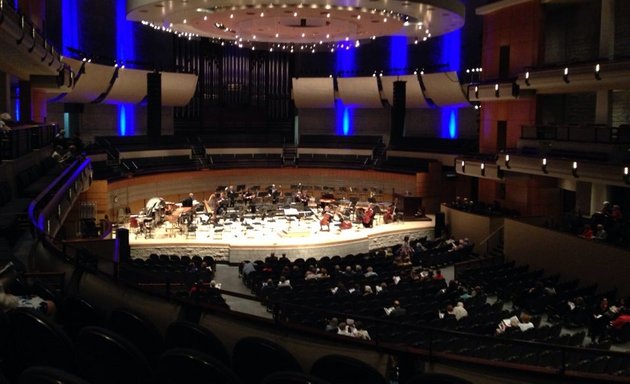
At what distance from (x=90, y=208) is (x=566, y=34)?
65.5 ft

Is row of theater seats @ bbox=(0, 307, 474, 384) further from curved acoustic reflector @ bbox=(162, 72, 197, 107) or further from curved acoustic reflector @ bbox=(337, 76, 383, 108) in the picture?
curved acoustic reflector @ bbox=(337, 76, 383, 108)

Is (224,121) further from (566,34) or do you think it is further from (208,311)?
(208,311)

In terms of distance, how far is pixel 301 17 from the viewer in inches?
781

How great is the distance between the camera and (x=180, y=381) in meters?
3.94

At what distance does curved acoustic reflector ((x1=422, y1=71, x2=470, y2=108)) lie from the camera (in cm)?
2952

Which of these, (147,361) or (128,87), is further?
(128,87)

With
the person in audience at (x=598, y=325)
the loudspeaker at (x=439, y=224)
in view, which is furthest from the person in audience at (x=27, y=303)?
the loudspeaker at (x=439, y=224)

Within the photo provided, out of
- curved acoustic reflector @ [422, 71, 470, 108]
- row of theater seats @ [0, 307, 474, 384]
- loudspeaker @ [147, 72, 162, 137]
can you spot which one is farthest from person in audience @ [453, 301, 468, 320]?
loudspeaker @ [147, 72, 162, 137]

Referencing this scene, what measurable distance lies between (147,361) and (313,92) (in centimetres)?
3174

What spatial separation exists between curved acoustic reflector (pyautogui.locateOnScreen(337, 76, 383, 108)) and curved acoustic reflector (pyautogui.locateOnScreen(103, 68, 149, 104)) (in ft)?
35.5

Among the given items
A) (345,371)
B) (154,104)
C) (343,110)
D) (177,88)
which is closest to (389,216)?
(154,104)

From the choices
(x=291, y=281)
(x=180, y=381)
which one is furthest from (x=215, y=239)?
(x=180, y=381)

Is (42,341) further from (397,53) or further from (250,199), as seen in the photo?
(397,53)

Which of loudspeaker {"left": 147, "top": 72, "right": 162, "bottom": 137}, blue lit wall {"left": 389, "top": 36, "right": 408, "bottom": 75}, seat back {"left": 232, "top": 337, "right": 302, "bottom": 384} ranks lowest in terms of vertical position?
seat back {"left": 232, "top": 337, "right": 302, "bottom": 384}
